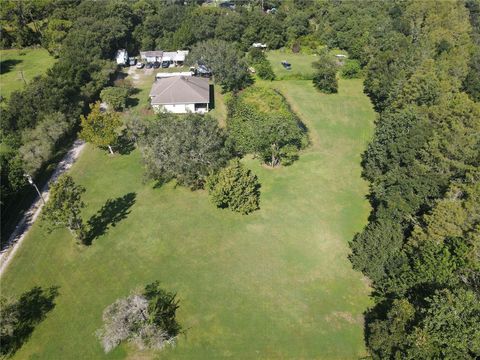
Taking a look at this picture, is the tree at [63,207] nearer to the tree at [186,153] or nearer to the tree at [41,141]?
the tree at [186,153]

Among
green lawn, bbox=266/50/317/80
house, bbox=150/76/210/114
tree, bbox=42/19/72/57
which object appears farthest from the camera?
tree, bbox=42/19/72/57

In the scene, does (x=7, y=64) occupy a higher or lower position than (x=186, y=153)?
lower

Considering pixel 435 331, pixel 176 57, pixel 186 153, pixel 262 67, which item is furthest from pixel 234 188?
pixel 176 57

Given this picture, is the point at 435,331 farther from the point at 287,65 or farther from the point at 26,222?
the point at 287,65

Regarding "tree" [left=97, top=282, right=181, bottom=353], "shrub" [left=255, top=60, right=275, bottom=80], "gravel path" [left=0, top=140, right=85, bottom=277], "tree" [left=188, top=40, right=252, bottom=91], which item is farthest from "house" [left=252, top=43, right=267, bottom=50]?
"tree" [left=97, top=282, right=181, bottom=353]

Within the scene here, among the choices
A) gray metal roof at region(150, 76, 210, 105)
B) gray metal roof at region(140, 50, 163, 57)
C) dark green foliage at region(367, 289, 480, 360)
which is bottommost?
gray metal roof at region(140, 50, 163, 57)

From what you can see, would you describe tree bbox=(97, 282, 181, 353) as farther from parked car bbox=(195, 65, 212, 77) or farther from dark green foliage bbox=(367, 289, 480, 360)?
parked car bbox=(195, 65, 212, 77)

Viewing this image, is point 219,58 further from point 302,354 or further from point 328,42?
point 302,354
